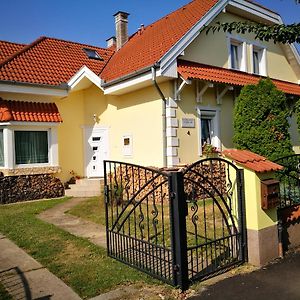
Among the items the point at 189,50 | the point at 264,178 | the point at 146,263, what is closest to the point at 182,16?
the point at 189,50

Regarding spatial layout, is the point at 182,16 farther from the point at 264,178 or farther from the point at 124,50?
the point at 264,178

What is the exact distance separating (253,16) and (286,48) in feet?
9.82

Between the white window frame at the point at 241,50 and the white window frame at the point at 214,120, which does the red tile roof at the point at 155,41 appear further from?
the white window frame at the point at 214,120

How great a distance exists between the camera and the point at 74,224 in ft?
25.9

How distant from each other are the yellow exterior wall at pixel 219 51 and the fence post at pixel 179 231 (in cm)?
824

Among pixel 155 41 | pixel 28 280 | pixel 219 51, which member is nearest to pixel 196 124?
pixel 219 51

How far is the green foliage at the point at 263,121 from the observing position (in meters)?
11.2

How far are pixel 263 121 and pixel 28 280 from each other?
9192 millimetres

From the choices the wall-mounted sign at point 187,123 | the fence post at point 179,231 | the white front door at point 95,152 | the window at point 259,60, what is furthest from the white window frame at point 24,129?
the fence post at point 179,231

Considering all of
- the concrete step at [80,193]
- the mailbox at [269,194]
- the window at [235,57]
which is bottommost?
the concrete step at [80,193]

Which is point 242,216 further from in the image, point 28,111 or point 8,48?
point 8,48

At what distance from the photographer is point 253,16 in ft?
46.1

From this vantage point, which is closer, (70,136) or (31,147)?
(31,147)

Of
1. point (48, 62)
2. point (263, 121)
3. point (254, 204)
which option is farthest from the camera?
point (48, 62)
